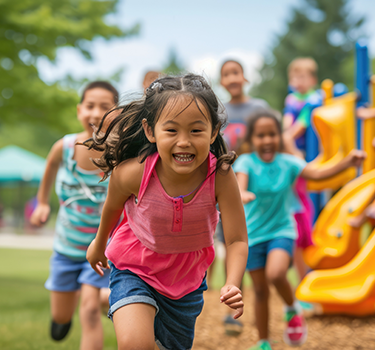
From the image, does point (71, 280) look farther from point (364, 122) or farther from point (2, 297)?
point (2, 297)

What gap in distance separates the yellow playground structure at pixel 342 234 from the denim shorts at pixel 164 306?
2623 millimetres

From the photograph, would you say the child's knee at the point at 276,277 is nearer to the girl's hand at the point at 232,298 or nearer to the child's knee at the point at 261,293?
the child's knee at the point at 261,293

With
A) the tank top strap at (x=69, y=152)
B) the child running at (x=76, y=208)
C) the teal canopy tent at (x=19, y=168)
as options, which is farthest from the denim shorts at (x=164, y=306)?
the teal canopy tent at (x=19, y=168)

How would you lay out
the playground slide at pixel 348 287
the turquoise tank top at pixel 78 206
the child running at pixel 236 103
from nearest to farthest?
the turquoise tank top at pixel 78 206 → the playground slide at pixel 348 287 → the child running at pixel 236 103

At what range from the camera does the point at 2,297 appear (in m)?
7.05

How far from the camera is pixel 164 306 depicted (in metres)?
Result: 2.20

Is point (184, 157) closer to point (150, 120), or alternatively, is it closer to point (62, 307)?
point (150, 120)

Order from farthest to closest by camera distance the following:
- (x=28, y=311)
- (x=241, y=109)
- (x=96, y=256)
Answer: (x=28, y=311), (x=241, y=109), (x=96, y=256)

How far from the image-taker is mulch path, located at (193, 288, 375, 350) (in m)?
4.16

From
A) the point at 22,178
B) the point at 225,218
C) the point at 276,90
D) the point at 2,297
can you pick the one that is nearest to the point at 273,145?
the point at 225,218

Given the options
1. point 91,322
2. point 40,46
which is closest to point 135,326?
point 91,322

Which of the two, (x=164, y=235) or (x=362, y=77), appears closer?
(x=164, y=235)

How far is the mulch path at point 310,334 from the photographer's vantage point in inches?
164

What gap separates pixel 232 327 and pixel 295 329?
0.79 metres
